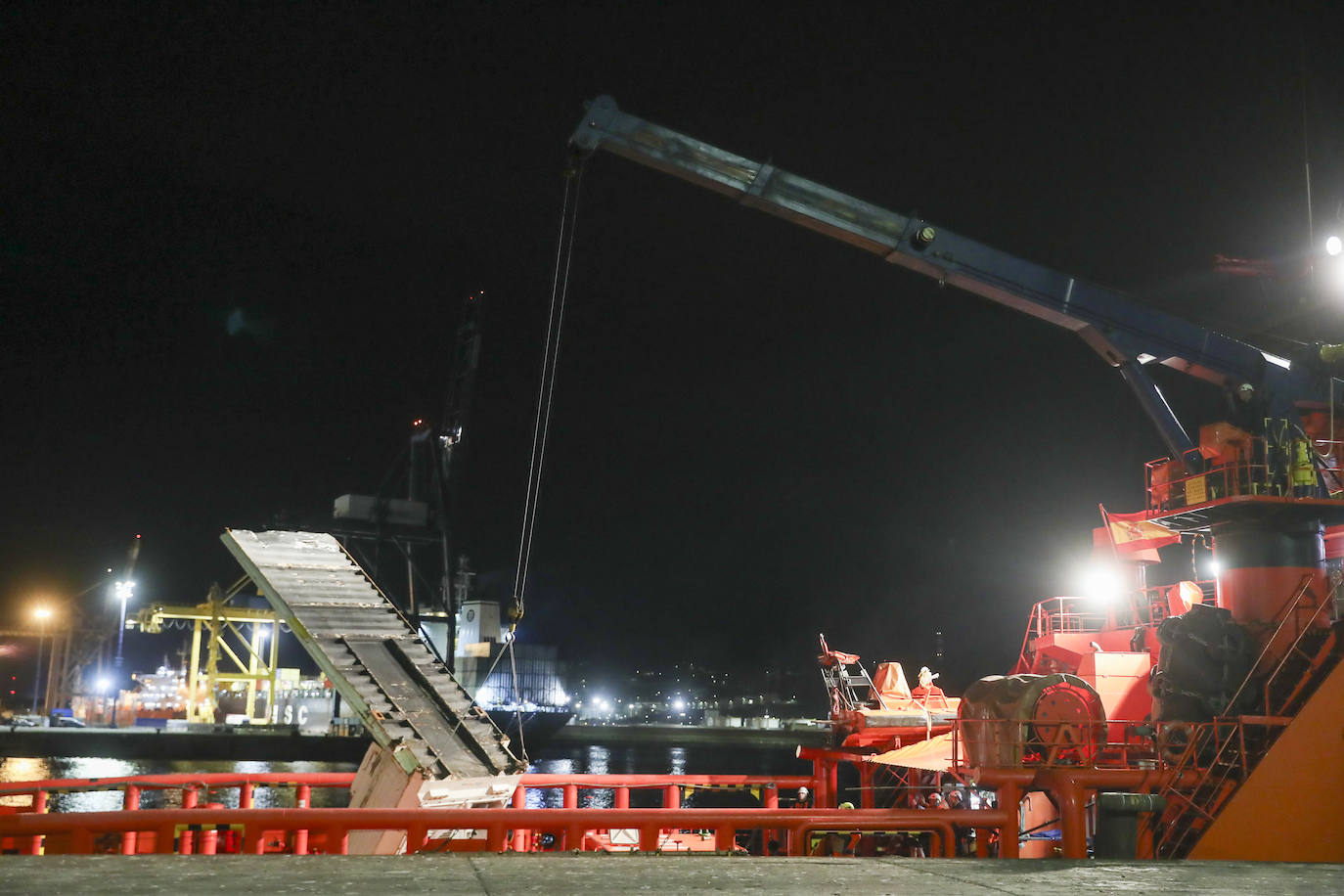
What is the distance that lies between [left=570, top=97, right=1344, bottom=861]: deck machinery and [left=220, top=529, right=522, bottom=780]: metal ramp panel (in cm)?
786

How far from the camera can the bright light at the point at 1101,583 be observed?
24219mm

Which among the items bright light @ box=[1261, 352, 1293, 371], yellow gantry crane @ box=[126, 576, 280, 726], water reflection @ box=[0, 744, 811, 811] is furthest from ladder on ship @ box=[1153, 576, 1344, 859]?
yellow gantry crane @ box=[126, 576, 280, 726]

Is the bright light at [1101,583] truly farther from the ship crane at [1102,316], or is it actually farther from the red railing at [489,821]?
the red railing at [489,821]

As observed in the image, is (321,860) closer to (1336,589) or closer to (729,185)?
(729,185)

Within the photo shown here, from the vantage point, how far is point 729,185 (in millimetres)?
20250

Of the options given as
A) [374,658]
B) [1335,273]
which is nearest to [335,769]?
[374,658]

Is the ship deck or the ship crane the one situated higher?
the ship crane

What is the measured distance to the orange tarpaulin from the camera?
18.9 meters

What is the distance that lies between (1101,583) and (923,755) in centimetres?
794

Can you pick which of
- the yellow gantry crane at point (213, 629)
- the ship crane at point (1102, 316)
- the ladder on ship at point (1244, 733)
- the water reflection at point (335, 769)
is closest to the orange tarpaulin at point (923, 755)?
the ladder on ship at point (1244, 733)

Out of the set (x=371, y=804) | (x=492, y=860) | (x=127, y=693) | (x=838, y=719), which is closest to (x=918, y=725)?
(x=838, y=719)

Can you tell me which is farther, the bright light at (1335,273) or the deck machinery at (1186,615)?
the bright light at (1335,273)

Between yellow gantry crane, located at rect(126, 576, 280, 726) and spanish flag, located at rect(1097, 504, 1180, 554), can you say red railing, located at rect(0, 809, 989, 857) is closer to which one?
spanish flag, located at rect(1097, 504, 1180, 554)

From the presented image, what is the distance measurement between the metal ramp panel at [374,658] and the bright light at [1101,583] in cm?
1543
